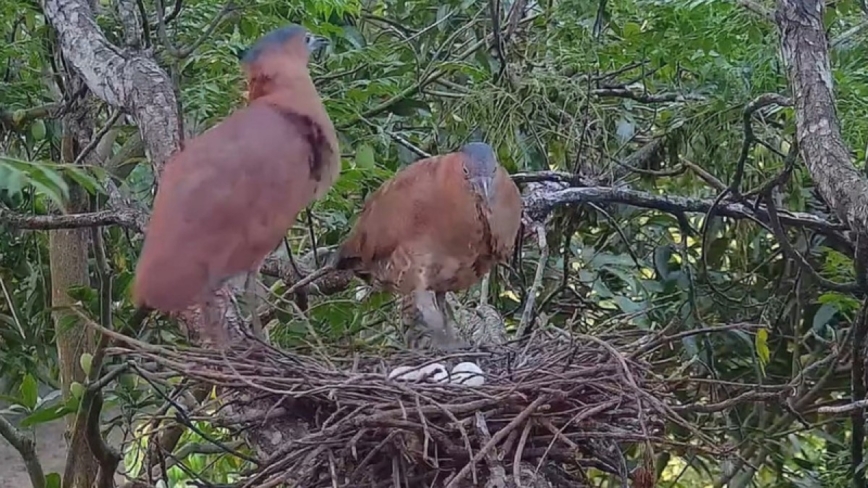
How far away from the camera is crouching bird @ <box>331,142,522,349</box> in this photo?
111 inches

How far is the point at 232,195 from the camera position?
7.73 feet

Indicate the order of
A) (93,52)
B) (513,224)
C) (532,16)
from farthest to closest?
(532,16) → (513,224) → (93,52)

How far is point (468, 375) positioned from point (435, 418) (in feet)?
0.92

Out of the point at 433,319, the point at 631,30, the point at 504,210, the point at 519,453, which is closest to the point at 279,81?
the point at 504,210

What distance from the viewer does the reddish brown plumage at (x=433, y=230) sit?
112 inches

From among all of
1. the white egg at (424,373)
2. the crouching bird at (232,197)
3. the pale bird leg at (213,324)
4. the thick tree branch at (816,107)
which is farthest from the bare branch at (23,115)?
the thick tree branch at (816,107)

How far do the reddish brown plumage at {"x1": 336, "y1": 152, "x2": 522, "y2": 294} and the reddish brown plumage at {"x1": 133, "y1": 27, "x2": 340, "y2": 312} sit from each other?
1.30 feet

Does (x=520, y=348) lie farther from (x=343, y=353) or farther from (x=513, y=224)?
(x=343, y=353)

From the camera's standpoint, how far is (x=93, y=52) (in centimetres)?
Answer: 251

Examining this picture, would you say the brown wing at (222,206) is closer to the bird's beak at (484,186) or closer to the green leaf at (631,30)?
the bird's beak at (484,186)

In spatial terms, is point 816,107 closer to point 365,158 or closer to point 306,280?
point 306,280

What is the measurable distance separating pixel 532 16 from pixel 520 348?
1.70m

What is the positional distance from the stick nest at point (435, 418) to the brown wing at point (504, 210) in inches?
22.1

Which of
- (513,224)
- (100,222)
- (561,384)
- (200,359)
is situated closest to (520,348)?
(513,224)
